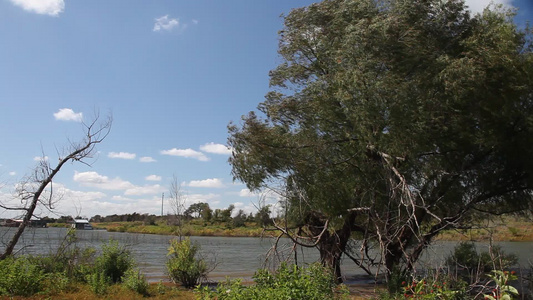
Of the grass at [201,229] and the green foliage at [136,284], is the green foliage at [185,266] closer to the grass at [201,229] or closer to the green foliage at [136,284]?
the green foliage at [136,284]

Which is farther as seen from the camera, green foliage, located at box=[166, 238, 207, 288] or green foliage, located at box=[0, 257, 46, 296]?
green foliage, located at box=[166, 238, 207, 288]

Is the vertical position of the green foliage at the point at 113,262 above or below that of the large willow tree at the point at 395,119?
below

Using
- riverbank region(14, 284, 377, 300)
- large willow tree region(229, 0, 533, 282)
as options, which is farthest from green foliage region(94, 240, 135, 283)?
large willow tree region(229, 0, 533, 282)

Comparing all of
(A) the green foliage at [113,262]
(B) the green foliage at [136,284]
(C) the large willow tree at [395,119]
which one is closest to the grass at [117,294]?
(B) the green foliage at [136,284]

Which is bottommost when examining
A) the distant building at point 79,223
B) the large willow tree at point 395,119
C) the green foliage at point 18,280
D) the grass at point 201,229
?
the green foliage at point 18,280

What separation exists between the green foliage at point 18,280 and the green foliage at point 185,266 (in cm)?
601

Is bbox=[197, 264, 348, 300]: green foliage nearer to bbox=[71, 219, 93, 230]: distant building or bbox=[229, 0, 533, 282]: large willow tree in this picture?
bbox=[229, 0, 533, 282]: large willow tree

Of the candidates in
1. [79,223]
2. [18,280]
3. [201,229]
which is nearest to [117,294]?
[18,280]

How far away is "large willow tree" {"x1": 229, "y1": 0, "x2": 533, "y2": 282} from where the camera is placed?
1164 cm

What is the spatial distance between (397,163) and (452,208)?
342 cm

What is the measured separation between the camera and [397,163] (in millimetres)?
12945

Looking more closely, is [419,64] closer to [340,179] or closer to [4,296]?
[340,179]

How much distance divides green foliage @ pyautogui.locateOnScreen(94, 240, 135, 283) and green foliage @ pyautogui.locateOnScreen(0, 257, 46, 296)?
9.62 ft

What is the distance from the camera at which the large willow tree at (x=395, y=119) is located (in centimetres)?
1164
